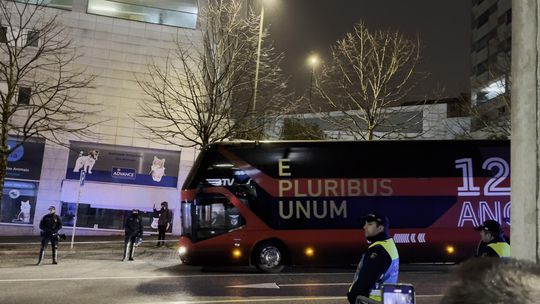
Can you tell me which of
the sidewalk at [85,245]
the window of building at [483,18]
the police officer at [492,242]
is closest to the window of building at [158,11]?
the sidewalk at [85,245]

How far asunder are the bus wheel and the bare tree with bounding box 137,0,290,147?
808 cm

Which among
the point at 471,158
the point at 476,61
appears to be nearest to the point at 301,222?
the point at 471,158

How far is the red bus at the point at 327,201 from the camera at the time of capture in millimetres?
14352

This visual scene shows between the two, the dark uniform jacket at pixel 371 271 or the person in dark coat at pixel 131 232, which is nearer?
the dark uniform jacket at pixel 371 271

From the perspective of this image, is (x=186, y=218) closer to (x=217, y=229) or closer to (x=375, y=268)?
(x=217, y=229)

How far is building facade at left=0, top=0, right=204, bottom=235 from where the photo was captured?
23.6 m

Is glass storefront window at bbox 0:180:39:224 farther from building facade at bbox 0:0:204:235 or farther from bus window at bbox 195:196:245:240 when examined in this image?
bus window at bbox 195:196:245:240

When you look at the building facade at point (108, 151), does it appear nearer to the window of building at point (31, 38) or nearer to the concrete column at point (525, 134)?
the window of building at point (31, 38)

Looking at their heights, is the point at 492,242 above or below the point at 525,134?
below

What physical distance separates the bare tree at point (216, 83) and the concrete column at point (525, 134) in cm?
1798

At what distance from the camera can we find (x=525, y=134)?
3633 millimetres

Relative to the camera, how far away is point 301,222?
47.7ft

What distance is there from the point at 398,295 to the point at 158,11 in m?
26.1

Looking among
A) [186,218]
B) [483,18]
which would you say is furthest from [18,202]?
[483,18]
